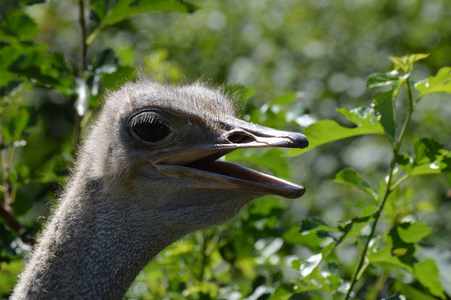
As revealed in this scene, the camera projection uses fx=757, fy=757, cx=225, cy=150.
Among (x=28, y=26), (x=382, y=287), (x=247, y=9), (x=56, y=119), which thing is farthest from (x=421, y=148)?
(x=56, y=119)

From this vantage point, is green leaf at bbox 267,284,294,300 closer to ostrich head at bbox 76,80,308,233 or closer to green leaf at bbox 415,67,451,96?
ostrich head at bbox 76,80,308,233

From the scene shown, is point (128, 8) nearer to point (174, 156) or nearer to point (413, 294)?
point (174, 156)

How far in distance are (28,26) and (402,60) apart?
160 centimetres

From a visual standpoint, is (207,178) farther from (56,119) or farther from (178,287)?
(56,119)

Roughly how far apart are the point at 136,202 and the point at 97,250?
0.20 metres

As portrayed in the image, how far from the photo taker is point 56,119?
7.91 metres

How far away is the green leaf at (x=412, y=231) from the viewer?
8.42ft

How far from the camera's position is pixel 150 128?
97.2 inches

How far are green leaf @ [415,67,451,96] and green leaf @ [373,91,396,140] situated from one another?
0.11 m

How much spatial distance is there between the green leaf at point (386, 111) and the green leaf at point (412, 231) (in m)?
0.32

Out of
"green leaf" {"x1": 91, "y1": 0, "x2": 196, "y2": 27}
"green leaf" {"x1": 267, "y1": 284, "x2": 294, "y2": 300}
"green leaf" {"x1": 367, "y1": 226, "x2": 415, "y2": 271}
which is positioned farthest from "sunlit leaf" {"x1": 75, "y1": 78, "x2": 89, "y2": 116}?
"green leaf" {"x1": 367, "y1": 226, "x2": 415, "y2": 271}

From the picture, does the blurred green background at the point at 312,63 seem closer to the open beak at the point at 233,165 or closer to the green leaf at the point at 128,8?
the green leaf at the point at 128,8

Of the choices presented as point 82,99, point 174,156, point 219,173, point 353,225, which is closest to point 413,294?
point 353,225

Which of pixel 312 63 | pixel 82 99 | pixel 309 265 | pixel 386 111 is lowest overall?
pixel 312 63
